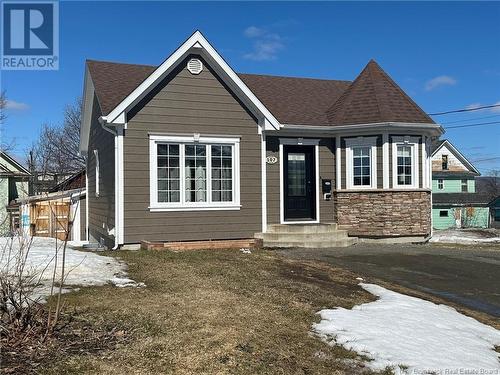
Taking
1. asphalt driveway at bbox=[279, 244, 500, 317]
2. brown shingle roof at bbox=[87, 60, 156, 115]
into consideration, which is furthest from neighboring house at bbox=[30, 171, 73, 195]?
asphalt driveway at bbox=[279, 244, 500, 317]

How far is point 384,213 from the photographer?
14.2 meters

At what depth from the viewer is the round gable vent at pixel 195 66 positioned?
12.6 m

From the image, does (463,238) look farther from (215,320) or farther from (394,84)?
(215,320)

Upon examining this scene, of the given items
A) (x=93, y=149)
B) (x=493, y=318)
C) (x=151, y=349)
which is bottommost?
(x=493, y=318)

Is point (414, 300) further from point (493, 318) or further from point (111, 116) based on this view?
point (111, 116)

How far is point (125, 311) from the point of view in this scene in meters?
5.41

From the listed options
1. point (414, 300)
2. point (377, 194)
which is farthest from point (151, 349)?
point (377, 194)

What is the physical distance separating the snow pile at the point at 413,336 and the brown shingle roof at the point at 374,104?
8.50 metres

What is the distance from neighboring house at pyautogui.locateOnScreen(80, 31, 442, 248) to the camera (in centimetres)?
1207

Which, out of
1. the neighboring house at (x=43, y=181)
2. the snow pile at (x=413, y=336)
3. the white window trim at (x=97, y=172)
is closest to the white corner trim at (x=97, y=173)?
the white window trim at (x=97, y=172)

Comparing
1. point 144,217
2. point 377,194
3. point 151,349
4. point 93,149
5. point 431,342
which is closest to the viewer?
point 151,349

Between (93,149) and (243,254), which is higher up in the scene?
(93,149)

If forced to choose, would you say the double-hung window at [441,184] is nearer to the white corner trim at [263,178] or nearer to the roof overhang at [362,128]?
the roof overhang at [362,128]

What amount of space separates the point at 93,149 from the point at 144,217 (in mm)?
5882
